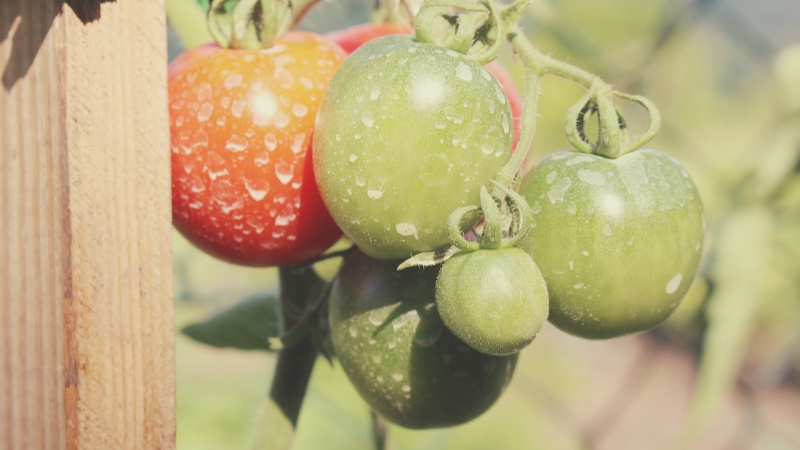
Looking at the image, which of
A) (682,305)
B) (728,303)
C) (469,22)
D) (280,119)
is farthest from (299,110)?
(682,305)

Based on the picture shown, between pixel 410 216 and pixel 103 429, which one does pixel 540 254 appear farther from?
pixel 103 429

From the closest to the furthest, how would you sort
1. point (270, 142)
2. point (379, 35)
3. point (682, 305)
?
point (270, 142)
point (379, 35)
point (682, 305)

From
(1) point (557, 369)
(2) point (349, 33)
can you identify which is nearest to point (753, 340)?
(1) point (557, 369)

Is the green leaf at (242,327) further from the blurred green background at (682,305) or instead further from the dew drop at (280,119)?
the dew drop at (280,119)

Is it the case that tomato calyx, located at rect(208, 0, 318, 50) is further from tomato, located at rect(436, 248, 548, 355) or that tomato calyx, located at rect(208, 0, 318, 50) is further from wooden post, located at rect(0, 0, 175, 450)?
tomato, located at rect(436, 248, 548, 355)

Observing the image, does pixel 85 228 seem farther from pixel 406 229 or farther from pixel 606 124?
pixel 606 124

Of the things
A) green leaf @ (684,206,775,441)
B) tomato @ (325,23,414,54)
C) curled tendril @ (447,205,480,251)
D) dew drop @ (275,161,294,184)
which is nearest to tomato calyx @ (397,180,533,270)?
curled tendril @ (447,205,480,251)

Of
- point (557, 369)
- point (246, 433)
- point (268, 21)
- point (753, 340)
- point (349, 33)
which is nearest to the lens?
point (268, 21)

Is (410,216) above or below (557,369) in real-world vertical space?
above
